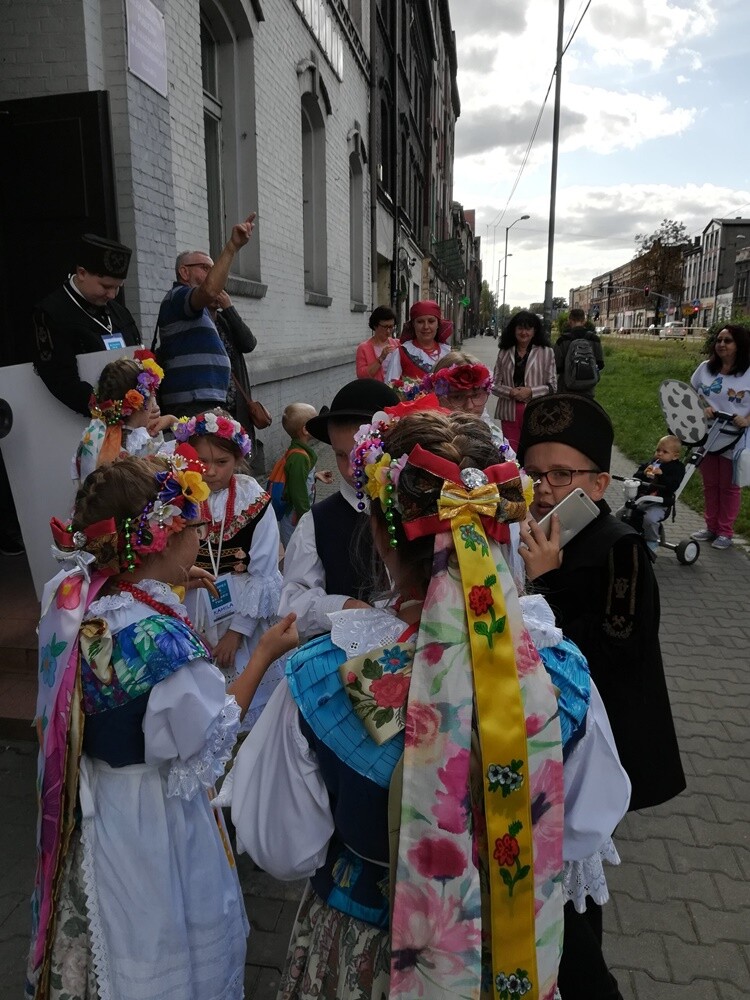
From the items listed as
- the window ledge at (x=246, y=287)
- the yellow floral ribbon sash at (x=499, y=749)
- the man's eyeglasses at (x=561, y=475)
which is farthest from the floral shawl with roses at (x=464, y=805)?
the window ledge at (x=246, y=287)

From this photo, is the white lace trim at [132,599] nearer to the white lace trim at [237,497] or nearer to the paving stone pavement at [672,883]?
the white lace trim at [237,497]

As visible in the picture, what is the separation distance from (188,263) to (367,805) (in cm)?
393

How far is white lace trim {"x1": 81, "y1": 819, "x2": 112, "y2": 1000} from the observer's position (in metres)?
1.76

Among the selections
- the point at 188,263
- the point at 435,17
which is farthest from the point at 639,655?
the point at 435,17

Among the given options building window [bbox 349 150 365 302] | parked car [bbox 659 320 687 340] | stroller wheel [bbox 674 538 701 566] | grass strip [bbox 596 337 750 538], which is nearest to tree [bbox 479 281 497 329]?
parked car [bbox 659 320 687 340]

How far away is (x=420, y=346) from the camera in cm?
598

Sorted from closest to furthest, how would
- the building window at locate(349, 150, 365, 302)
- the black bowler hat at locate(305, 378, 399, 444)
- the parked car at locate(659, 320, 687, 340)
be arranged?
the black bowler hat at locate(305, 378, 399, 444) < the building window at locate(349, 150, 365, 302) < the parked car at locate(659, 320, 687, 340)

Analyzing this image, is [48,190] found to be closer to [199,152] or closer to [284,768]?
[199,152]

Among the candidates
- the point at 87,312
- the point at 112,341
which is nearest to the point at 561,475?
the point at 112,341

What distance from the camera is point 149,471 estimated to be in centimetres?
182

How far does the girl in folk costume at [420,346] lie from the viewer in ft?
19.1

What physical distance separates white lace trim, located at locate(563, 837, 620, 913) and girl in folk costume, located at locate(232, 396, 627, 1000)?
0.50 ft

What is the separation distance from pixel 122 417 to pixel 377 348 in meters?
3.56

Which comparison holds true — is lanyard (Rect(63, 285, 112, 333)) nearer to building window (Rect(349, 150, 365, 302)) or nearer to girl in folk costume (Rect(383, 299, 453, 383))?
girl in folk costume (Rect(383, 299, 453, 383))
